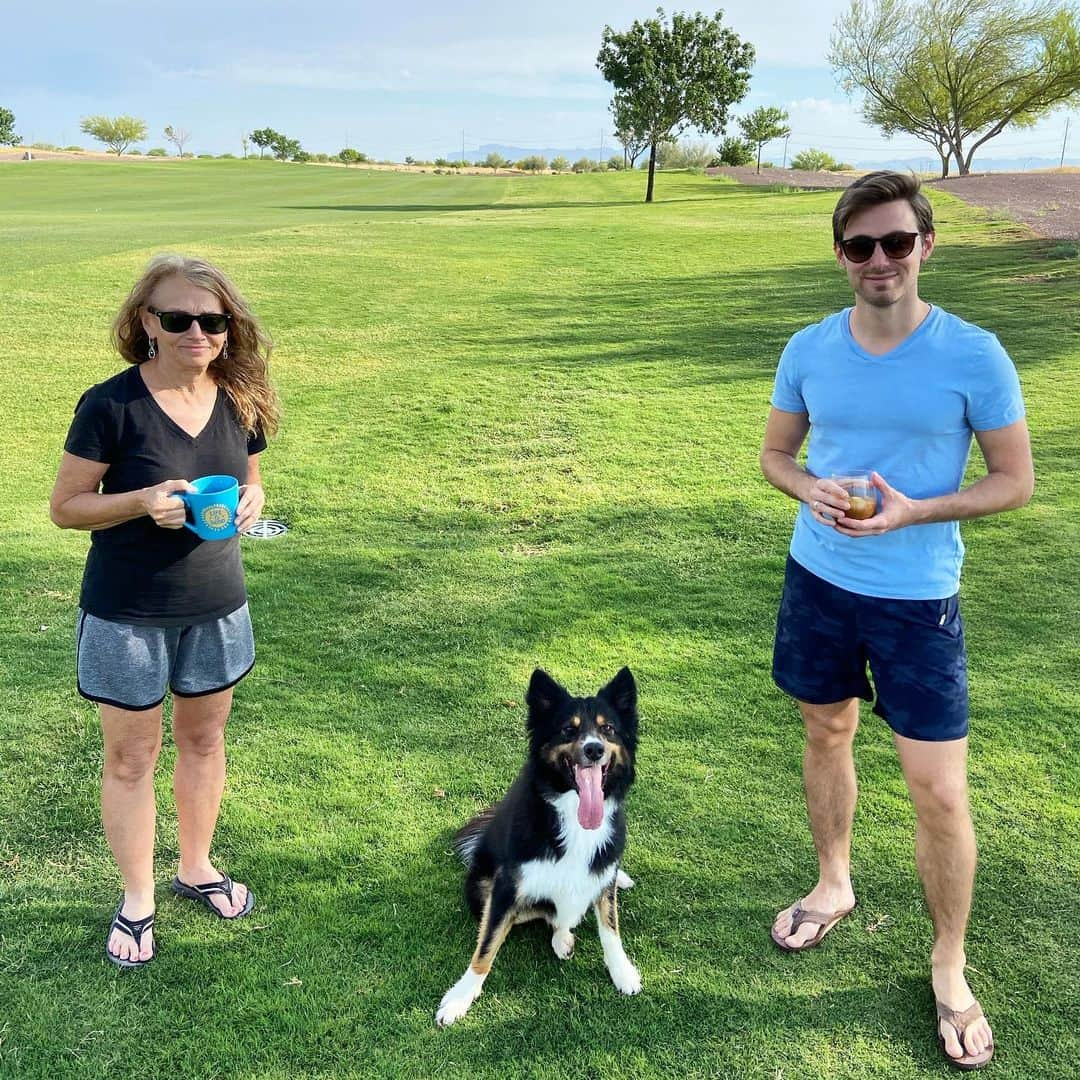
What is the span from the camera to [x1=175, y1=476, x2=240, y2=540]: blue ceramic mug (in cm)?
249

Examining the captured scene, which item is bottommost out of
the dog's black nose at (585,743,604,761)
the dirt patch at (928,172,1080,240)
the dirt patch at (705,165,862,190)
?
the dog's black nose at (585,743,604,761)

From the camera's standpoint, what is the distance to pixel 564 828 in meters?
2.84

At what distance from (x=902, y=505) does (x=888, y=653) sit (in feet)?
1.79

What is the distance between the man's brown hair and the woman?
6.42 ft

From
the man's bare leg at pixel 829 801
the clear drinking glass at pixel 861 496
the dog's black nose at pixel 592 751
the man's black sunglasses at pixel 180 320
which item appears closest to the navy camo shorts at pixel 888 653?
the man's bare leg at pixel 829 801

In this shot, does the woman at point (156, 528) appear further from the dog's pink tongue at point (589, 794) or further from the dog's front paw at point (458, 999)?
the dog's pink tongue at point (589, 794)

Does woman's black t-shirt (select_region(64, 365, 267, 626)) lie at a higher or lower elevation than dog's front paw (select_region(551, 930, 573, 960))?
higher

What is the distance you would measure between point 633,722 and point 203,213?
27.6 metres

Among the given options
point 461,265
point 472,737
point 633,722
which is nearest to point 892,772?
point 633,722

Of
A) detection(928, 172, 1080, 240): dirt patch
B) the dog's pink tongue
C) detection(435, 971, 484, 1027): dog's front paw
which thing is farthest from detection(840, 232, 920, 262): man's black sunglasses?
detection(928, 172, 1080, 240): dirt patch

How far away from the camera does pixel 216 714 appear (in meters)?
2.99

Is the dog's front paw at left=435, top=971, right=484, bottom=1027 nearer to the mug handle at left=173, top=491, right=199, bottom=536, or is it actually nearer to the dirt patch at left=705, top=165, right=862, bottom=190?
the mug handle at left=173, top=491, right=199, bottom=536

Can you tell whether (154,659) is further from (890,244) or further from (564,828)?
(890,244)

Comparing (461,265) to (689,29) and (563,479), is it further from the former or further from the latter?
(689,29)
